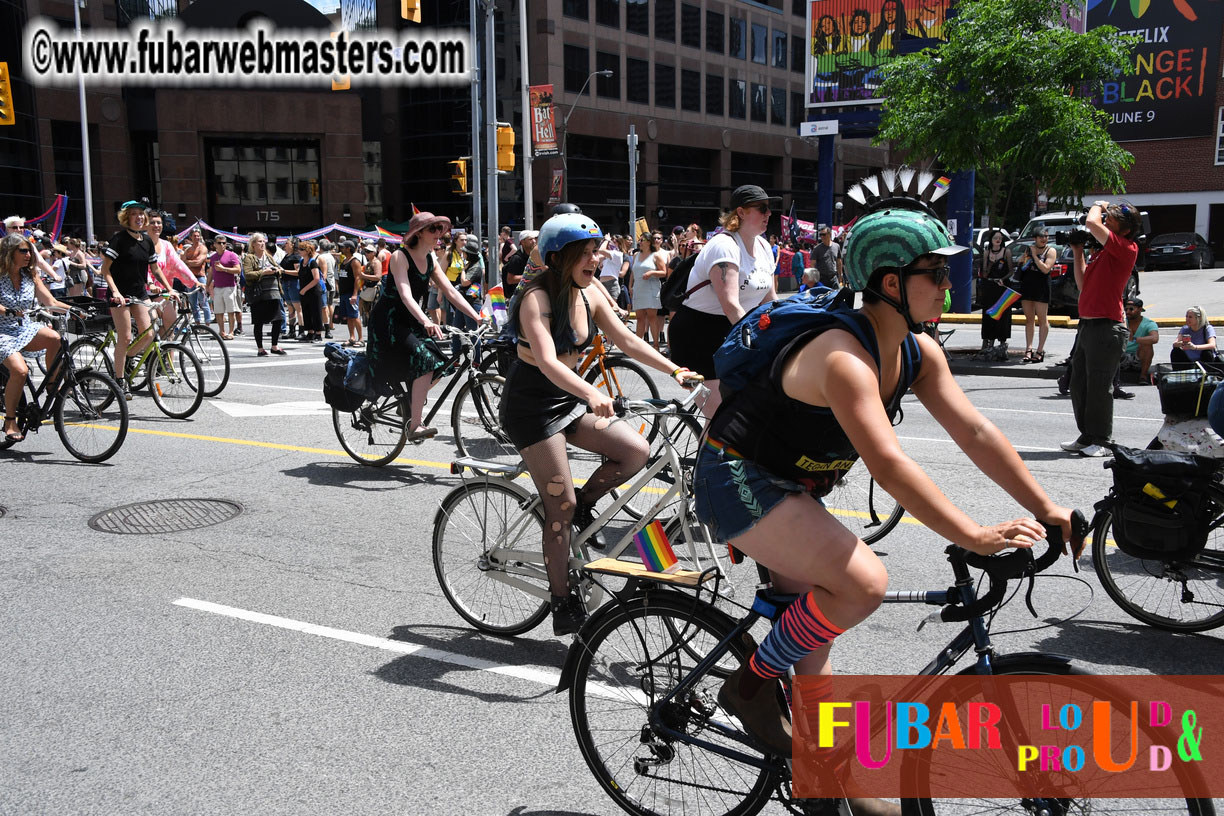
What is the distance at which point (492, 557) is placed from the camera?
463cm

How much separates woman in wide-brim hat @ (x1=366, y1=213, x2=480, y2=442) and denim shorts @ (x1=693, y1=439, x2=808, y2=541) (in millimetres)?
5333

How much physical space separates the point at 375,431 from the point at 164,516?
A: 197 cm

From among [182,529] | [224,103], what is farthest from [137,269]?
[224,103]

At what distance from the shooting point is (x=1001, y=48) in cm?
1861

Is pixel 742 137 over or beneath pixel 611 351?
over

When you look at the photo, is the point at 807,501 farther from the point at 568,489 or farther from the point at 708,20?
the point at 708,20

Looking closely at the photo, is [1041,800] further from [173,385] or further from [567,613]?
[173,385]

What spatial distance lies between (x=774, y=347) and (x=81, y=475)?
731 centimetres

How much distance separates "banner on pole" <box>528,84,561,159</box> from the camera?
105 feet

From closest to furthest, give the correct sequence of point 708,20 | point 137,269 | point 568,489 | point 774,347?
point 774,347 < point 568,489 < point 137,269 < point 708,20

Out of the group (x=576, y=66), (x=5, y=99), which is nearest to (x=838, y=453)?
(x=5, y=99)

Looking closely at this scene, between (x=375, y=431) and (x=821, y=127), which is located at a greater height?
(x=821, y=127)

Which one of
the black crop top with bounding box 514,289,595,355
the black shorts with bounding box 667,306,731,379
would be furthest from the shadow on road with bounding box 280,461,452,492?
the black crop top with bounding box 514,289,595,355

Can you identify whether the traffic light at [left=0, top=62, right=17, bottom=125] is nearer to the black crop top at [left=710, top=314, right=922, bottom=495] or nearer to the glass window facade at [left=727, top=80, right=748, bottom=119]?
the black crop top at [left=710, top=314, right=922, bottom=495]
